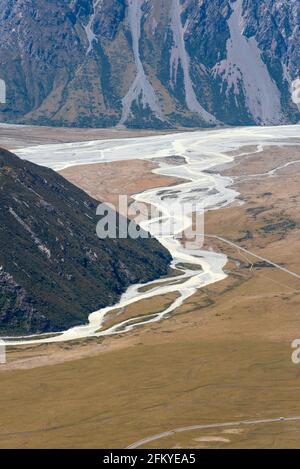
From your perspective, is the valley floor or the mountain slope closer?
the valley floor

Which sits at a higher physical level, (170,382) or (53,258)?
(53,258)

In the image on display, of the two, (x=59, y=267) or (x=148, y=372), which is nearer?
(x=148, y=372)

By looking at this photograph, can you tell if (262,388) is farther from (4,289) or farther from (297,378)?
(4,289)

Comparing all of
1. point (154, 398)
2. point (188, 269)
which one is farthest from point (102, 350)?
point (188, 269)
